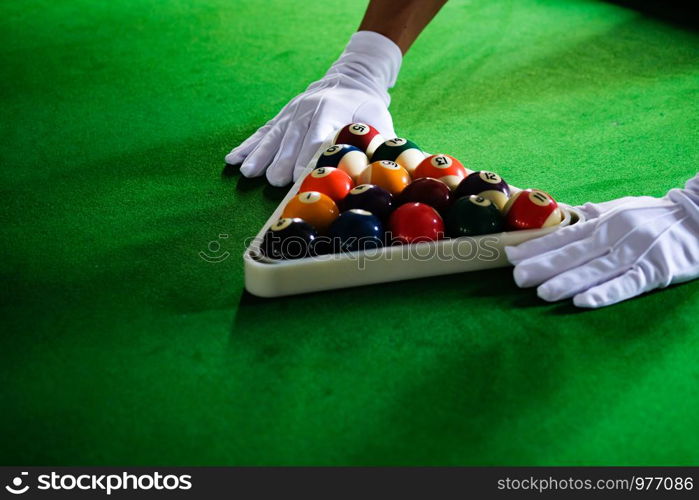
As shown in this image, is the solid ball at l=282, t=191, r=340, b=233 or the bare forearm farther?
the bare forearm

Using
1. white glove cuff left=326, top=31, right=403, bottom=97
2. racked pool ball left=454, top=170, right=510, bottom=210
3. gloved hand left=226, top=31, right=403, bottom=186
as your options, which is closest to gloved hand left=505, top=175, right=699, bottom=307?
racked pool ball left=454, top=170, right=510, bottom=210

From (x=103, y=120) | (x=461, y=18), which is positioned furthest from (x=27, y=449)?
(x=461, y=18)

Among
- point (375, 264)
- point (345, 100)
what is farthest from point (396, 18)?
point (375, 264)

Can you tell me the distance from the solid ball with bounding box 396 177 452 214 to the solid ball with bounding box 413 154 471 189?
0.25ft

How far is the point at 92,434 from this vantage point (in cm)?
162

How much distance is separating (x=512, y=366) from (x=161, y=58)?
93.3 inches

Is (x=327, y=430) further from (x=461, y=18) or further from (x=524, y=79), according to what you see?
(x=461, y=18)

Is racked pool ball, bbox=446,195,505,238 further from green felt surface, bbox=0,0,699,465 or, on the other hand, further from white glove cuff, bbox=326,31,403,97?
white glove cuff, bbox=326,31,403,97

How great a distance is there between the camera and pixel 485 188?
2.19 m

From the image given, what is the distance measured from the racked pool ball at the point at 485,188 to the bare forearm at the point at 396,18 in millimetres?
930

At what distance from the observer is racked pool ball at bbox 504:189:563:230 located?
212 cm

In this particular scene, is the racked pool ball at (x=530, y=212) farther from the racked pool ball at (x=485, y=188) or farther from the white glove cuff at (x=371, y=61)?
the white glove cuff at (x=371, y=61)

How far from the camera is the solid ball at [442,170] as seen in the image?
7.46 feet
